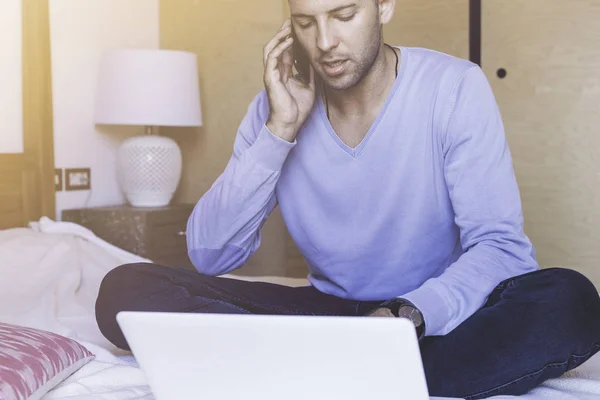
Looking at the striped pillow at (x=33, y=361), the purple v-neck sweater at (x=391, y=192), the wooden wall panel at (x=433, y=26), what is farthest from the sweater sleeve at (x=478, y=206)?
the wooden wall panel at (x=433, y=26)

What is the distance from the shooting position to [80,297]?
181 cm

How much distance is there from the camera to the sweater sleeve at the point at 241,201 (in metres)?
1.39

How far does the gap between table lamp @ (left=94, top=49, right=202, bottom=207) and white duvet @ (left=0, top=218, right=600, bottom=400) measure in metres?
0.53

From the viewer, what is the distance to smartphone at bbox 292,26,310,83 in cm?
151

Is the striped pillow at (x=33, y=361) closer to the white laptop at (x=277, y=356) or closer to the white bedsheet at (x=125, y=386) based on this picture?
the white bedsheet at (x=125, y=386)

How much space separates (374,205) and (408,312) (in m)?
0.33

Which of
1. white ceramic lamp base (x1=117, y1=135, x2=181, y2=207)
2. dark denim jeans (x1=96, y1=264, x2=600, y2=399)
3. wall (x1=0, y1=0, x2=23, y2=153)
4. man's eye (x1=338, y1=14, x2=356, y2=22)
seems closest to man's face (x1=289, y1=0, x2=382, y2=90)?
man's eye (x1=338, y1=14, x2=356, y2=22)

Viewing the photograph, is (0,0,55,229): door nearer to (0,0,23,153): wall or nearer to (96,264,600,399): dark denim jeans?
(0,0,23,153): wall

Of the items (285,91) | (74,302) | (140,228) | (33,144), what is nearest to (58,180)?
(33,144)

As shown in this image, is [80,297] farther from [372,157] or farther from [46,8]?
[46,8]

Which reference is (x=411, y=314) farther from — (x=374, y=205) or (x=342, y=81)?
(x=342, y=81)

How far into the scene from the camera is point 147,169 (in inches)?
111

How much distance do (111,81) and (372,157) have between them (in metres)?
1.61

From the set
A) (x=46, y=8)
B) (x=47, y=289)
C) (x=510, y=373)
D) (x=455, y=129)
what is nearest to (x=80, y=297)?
(x=47, y=289)
